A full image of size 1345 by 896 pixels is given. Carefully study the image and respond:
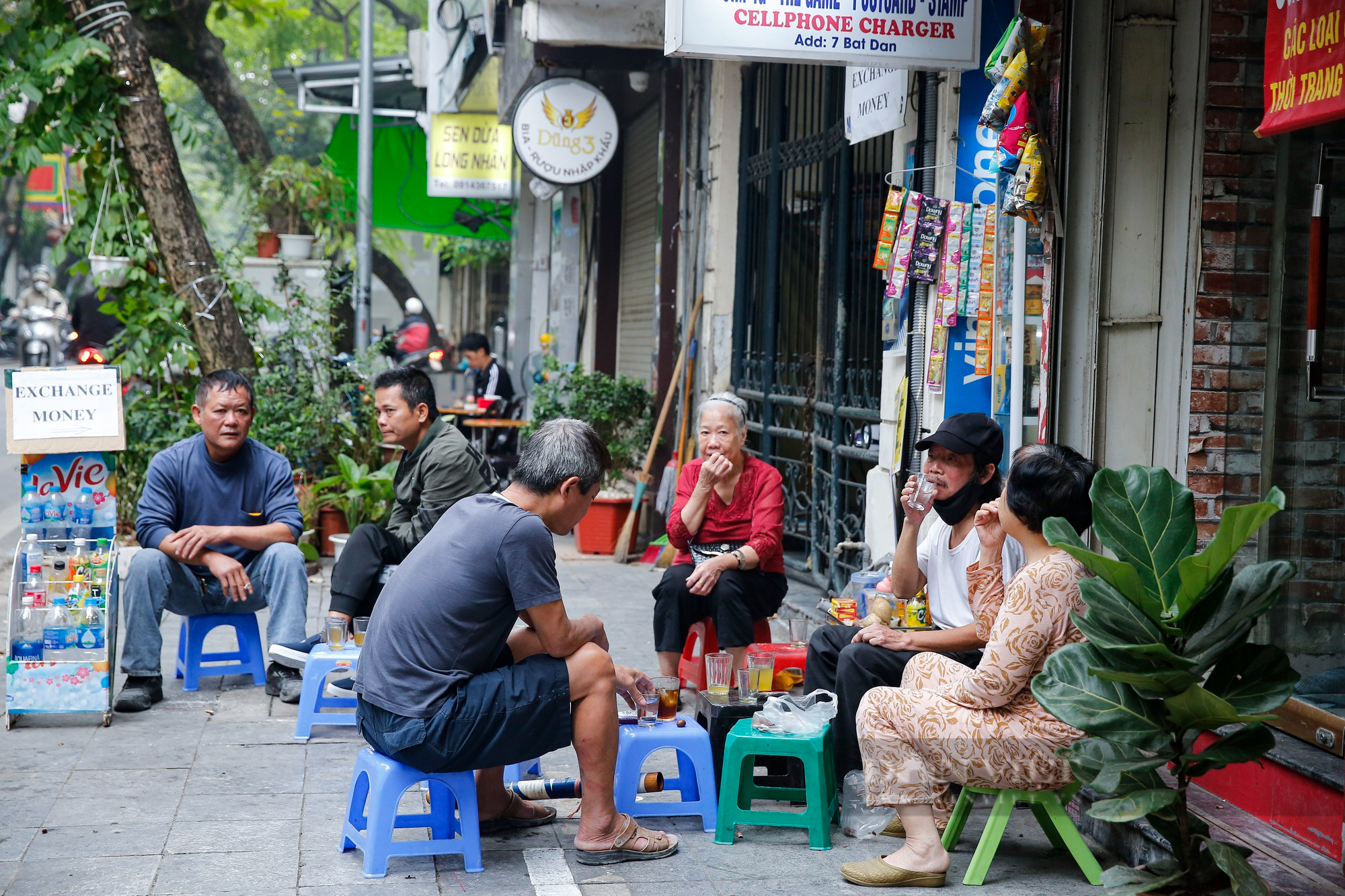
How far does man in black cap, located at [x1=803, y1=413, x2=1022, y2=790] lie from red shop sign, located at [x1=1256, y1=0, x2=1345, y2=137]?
1.30 meters

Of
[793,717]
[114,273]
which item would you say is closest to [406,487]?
[793,717]

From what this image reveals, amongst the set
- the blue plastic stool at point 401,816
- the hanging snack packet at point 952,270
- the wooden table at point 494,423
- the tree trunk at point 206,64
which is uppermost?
the tree trunk at point 206,64

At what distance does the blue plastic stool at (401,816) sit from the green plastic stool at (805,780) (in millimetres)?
770

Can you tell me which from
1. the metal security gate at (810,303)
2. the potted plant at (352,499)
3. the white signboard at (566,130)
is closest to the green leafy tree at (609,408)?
the metal security gate at (810,303)

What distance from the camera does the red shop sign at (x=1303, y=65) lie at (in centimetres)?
340

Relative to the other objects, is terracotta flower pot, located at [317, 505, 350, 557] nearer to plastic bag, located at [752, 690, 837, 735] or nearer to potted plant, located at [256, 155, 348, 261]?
potted plant, located at [256, 155, 348, 261]

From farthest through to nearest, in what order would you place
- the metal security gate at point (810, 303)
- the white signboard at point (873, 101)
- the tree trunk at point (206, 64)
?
the tree trunk at point (206, 64)
the metal security gate at point (810, 303)
the white signboard at point (873, 101)

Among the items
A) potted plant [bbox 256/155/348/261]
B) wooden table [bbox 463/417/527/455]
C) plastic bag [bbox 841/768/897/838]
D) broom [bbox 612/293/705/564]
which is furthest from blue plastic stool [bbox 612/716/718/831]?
potted plant [bbox 256/155/348/261]

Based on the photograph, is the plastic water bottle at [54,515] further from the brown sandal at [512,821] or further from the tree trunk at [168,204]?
the tree trunk at [168,204]

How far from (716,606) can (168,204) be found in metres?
5.69

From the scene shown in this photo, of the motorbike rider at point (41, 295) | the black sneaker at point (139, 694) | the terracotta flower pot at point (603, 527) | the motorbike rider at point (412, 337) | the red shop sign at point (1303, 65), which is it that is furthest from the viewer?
the motorbike rider at point (41, 295)

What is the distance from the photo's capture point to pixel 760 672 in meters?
4.45

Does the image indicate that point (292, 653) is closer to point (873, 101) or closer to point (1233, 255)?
point (873, 101)

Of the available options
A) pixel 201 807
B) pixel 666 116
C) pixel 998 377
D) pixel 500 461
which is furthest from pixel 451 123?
pixel 201 807
